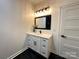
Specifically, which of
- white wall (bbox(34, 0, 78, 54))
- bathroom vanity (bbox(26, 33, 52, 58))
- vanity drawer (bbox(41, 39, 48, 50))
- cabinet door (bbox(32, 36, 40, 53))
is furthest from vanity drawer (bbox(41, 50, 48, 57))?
white wall (bbox(34, 0, 78, 54))

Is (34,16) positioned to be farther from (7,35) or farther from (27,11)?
(7,35)

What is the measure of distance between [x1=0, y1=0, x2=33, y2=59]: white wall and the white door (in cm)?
174

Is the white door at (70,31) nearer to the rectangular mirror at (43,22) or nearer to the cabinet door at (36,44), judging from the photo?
the rectangular mirror at (43,22)

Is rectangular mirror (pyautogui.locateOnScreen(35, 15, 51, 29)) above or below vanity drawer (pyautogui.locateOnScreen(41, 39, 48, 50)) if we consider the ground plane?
above

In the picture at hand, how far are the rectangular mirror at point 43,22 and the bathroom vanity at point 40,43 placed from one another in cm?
56

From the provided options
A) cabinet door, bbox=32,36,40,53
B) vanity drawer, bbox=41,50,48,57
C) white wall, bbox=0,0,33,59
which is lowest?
vanity drawer, bbox=41,50,48,57

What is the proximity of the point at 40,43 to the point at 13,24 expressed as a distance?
1335mm

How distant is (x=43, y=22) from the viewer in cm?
350

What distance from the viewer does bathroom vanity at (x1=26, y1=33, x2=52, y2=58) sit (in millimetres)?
2563

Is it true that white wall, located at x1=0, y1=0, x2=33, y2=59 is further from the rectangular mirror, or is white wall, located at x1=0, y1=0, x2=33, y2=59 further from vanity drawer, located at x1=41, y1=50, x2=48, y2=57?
vanity drawer, located at x1=41, y1=50, x2=48, y2=57

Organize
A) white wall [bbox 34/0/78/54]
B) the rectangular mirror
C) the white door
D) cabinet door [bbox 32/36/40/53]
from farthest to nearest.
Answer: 1. the rectangular mirror
2. cabinet door [bbox 32/36/40/53]
3. white wall [bbox 34/0/78/54]
4. the white door

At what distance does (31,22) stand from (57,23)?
1546 millimetres

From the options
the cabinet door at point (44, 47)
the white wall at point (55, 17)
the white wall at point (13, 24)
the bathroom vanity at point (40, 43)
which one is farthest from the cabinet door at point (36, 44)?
the white wall at point (55, 17)

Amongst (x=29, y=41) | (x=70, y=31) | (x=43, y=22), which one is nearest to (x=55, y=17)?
(x=43, y=22)
